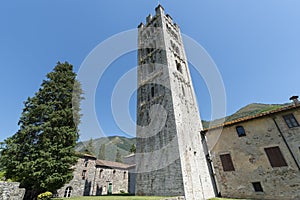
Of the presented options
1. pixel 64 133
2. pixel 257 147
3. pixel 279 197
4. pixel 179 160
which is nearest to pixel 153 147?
pixel 179 160

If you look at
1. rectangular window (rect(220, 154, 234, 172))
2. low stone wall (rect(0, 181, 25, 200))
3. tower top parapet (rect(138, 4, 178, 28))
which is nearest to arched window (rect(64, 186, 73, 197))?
low stone wall (rect(0, 181, 25, 200))

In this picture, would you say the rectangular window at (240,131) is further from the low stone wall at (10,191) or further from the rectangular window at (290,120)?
the low stone wall at (10,191)

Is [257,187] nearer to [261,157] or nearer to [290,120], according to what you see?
[261,157]

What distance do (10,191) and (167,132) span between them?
38.9 ft

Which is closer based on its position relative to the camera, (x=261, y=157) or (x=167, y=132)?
(x=261, y=157)

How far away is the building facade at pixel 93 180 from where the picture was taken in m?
19.6

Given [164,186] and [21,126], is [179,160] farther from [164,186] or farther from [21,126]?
[21,126]

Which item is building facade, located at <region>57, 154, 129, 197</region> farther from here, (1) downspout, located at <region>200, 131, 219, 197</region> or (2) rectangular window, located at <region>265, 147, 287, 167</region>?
(2) rectangular window, located at <region>265, 147, 287, 167</region>

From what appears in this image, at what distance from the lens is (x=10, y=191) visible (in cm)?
809

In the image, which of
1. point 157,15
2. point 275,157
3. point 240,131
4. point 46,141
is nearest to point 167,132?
point 240,131

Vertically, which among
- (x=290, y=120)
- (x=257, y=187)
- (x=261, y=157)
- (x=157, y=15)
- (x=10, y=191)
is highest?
(x=157, y=15)

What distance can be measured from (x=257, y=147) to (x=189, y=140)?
6.29 meters

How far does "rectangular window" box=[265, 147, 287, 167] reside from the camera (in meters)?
11.8

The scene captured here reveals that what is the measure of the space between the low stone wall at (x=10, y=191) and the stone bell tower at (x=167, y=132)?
31.1ft
